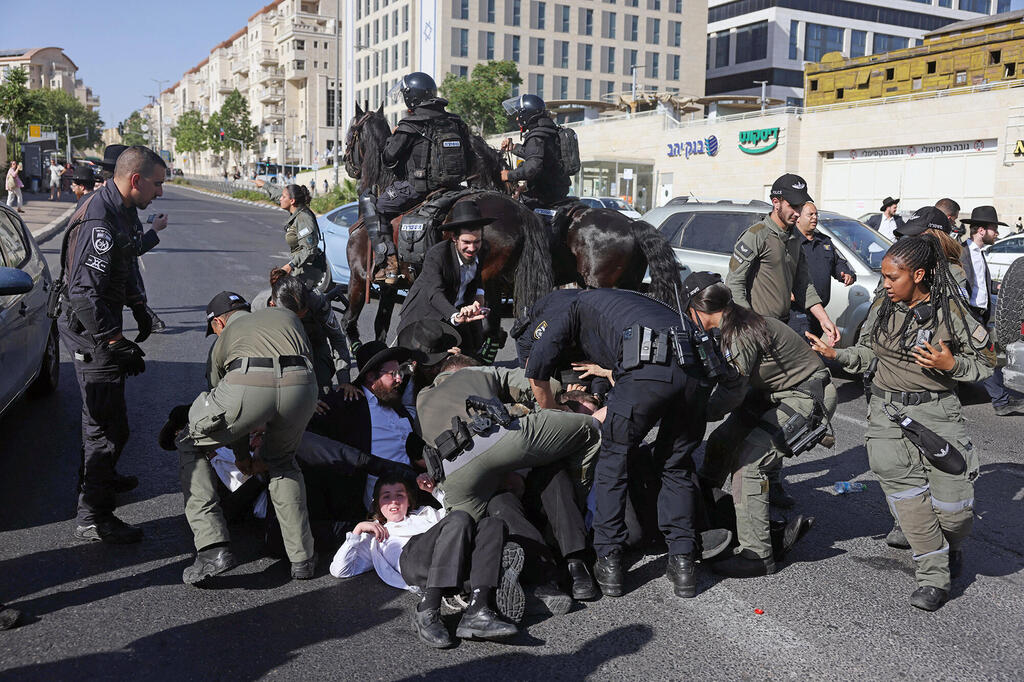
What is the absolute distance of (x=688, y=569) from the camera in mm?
4191

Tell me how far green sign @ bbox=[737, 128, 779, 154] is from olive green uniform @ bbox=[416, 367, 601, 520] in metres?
37.4

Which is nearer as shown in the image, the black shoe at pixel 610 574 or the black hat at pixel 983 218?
the black shoe at pixel 610 574

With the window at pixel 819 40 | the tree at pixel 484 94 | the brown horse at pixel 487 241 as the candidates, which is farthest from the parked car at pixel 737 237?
the window at pixel 819 40

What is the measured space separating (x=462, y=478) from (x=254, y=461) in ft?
3.54

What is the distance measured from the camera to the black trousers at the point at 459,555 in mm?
3775

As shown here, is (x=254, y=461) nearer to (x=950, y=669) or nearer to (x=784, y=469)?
(x=950, y=669)

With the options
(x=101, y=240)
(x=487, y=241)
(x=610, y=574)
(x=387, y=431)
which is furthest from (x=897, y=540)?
(x=101, y=240)

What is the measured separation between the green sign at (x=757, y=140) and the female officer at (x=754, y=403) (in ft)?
121

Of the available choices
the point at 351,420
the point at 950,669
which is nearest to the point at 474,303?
the point at 351,420

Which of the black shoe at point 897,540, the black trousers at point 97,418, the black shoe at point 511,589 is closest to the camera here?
the black shoe at point 511,589

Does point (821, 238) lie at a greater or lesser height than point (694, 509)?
greater

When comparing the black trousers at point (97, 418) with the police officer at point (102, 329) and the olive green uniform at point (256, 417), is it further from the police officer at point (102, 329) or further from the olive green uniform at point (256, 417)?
the olive green uniform at point (256, 417)

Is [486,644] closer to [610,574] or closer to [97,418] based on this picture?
[610,574]

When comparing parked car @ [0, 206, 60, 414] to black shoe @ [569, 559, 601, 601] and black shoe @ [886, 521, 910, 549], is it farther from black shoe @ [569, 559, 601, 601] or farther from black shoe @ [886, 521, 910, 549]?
black shoe @ [886, 521, 910, 549]
